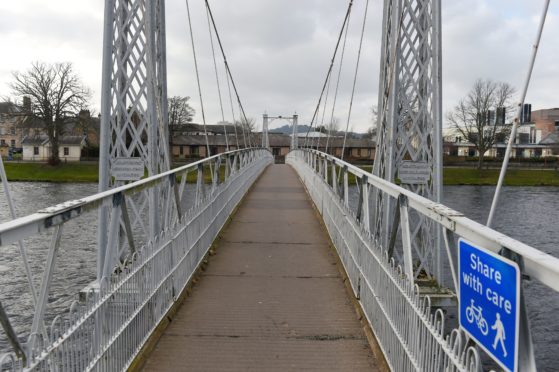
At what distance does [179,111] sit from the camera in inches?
2616

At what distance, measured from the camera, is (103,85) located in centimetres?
672

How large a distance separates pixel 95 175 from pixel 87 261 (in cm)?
3519

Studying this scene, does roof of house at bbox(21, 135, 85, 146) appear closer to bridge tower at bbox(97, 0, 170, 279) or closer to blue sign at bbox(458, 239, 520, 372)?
bridge tower at bbox(97, 0, 170, 279)

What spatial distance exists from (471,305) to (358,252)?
3.09 metres

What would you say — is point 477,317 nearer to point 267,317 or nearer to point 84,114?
point 267,317

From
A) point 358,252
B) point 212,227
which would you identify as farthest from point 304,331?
point 212,227

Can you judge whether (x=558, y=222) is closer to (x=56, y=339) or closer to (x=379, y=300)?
(x=379, y=300)

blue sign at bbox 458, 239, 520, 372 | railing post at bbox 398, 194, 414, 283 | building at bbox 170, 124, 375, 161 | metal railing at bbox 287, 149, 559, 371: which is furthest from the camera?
building at bbox 170, 124, 375, 161

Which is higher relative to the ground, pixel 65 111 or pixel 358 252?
pixel 65 111

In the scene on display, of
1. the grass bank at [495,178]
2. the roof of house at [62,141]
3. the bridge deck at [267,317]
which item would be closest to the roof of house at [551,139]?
the grass bank at [495,178]

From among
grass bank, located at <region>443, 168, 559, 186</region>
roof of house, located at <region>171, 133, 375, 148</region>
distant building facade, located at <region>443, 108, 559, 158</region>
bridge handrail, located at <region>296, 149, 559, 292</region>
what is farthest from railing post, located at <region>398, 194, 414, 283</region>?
distant building facade, located at <region>443, 108, 559, 158</region>

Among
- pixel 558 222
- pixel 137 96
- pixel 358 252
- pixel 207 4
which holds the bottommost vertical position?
pixel 558 222

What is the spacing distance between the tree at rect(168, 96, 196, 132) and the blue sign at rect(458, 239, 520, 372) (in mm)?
62550

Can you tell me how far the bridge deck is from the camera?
3.88 meters
